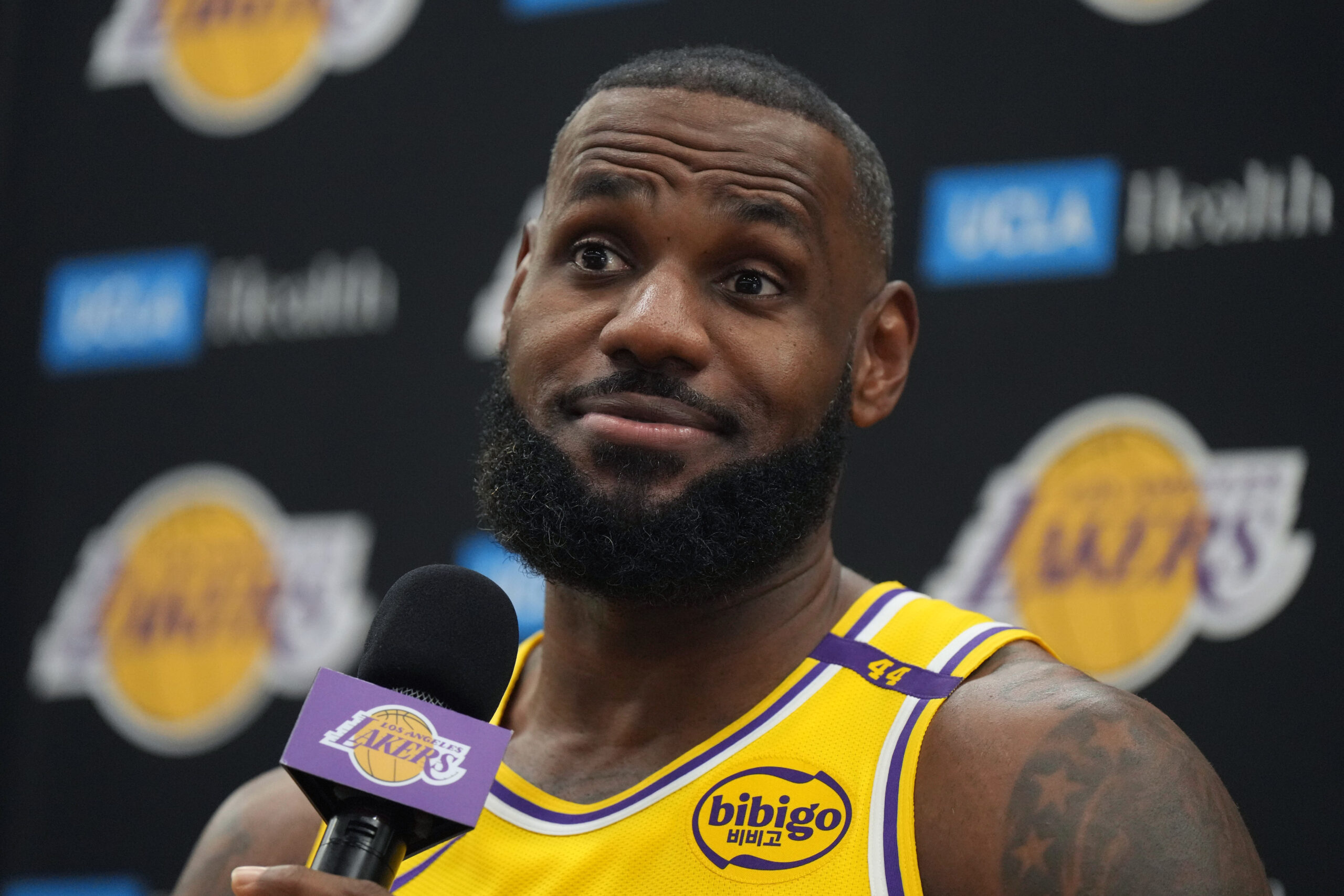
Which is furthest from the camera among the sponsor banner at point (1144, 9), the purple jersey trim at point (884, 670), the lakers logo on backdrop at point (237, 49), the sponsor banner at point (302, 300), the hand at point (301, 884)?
the lakers logo on backdrop at point (237, 49)

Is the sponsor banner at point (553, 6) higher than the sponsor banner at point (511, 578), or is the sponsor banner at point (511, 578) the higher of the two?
the sponsor banner at point (553, 6)

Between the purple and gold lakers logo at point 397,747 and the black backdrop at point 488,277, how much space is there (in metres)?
1.20

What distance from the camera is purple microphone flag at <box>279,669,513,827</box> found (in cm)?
89

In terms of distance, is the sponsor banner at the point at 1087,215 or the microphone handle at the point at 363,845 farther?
the sponsor banner at the point at 1087,215

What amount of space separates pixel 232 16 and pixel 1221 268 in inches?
71.1

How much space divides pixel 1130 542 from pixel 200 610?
1532 mm

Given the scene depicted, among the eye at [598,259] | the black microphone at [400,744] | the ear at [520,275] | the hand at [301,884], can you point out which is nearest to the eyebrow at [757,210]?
the eye at [598,259]

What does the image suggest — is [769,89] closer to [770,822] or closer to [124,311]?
[770,822]

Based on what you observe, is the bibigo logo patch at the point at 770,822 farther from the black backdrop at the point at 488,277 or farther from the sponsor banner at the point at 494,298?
the sponsor banner at the point at 494,298

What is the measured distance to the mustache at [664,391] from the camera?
130cm

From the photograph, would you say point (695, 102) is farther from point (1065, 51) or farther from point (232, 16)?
point (232, 16)

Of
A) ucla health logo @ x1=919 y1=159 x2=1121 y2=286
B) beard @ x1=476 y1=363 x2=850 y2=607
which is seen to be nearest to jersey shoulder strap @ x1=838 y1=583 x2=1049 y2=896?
beard @ x1=476 y1=363 x2=850 y2=607

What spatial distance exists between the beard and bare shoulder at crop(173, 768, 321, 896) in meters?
0.35

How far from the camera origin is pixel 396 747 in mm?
910
